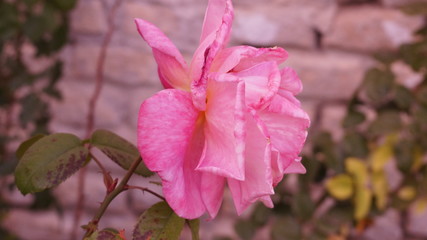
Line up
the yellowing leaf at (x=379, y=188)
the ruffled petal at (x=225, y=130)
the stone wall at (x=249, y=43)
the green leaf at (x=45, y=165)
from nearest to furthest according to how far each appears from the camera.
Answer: the ruffled petal at (x=225, y=130) → the green leaf at (x=45, y=165) → the yellowing leaf at (x=379, y=188) → the stone wall at (x=249, y=43)

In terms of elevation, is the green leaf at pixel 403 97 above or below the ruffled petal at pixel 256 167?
below

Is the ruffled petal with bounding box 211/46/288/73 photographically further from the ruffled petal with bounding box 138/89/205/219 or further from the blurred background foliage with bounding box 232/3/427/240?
the blurred background foliage with bounding box 232/3/427/240

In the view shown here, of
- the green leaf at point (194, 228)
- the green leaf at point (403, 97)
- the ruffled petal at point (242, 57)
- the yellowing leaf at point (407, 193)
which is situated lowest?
the yellowing leaf at point (407, 193)

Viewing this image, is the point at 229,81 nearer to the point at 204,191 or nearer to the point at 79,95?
the point at 204,191

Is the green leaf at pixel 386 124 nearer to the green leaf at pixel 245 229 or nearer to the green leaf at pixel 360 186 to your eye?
the green leaf at pixel 360 186

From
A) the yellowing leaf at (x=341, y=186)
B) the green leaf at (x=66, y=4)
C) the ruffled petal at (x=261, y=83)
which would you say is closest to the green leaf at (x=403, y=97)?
the yellowing leaf at (x=341, y=186)

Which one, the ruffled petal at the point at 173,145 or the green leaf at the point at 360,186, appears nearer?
the ruffled petal at the point at 173,145

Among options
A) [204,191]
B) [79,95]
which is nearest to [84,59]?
[79,95]

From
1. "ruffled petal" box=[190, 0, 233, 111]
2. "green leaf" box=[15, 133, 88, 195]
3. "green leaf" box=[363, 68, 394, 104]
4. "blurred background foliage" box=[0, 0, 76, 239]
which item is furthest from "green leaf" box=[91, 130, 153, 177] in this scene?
"green leaf" box=[363, 68, 394, 104]
